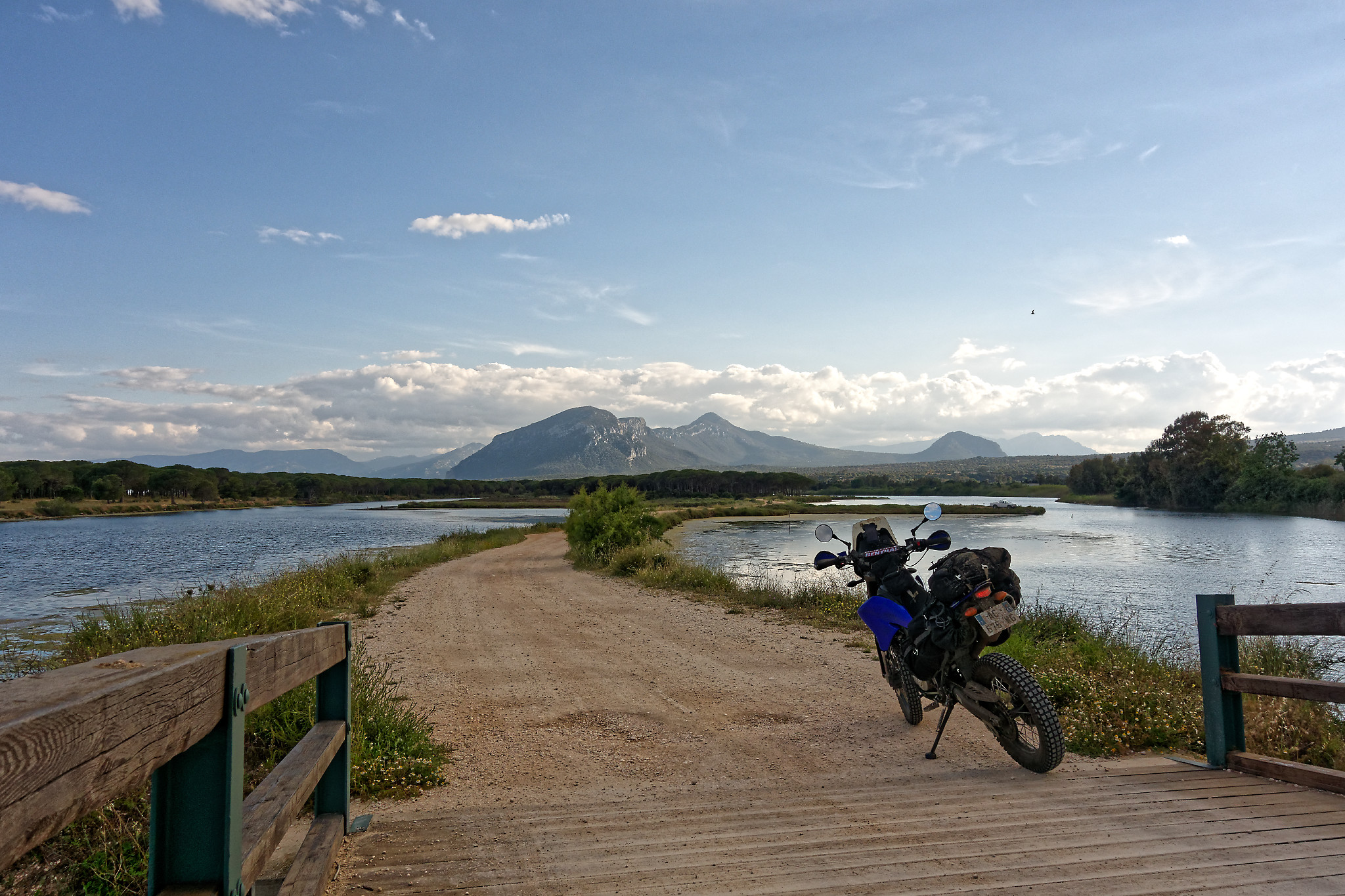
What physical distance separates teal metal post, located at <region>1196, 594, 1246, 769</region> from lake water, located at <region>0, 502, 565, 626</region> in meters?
17.5

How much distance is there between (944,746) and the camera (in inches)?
227

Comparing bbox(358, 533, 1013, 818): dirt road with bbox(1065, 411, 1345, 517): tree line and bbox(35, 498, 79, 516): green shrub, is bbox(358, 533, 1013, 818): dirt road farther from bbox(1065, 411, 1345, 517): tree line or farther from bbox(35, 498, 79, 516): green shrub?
bbox(35, 498, 79, 516): green shrub

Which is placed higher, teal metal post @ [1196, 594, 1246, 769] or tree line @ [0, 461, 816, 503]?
tree line @ [0, 461, 816, 503]

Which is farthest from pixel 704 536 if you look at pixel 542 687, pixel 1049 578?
pixel 542 687

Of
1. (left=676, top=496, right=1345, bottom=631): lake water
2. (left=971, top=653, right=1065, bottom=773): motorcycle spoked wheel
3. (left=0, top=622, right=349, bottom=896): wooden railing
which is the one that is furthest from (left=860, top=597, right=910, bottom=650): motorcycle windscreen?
(left=676, top=496, right=1345, bottom=631): lake water

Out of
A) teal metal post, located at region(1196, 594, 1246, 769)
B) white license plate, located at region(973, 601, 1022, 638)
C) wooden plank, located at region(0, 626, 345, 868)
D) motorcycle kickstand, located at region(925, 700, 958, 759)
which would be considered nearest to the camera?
wooden plank, located at region(0, 626, 345, 868)

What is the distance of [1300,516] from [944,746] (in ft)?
199

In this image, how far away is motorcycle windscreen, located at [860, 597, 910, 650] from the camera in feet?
18.8

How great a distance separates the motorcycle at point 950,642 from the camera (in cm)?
470

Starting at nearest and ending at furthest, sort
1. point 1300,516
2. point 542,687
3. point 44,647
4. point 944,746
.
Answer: point 944,746
point 542,687
point 44,647
point 1300,516

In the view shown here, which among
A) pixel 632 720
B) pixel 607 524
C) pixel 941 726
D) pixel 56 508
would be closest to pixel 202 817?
pixel 941 726

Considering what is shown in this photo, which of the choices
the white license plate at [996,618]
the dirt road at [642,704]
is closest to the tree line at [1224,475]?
the dirt road at [642,704]

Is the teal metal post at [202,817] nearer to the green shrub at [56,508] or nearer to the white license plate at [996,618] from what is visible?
the white license plate at [996,618]

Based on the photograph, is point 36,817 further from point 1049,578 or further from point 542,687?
point 1049,578
